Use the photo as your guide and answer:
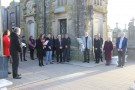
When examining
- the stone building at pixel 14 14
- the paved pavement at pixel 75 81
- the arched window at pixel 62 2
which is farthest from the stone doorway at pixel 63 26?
the stone building at pixel 14 14

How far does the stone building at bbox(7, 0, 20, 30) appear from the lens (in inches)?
754

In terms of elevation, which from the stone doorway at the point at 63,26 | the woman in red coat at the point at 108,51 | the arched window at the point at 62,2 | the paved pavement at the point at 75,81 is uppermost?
the arched window at the point at 62,2

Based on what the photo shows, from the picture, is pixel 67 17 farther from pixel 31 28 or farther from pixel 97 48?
pixel 31 28

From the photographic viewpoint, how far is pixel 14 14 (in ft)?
65.0

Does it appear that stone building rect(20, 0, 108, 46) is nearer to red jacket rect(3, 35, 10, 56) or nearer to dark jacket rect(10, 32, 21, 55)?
red jacket rect(3, 35, 10, 56)

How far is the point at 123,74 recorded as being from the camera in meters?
8.76

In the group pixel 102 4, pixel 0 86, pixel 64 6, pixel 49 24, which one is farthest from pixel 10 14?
pixel 0 86

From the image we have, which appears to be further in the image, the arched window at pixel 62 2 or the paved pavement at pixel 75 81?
the arched window at pixel 62 2

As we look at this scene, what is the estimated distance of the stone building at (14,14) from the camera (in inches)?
754

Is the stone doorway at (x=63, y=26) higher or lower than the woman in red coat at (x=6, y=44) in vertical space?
higher

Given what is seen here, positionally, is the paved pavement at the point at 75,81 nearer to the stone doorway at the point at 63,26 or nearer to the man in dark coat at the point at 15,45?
the man in dark coat at the point at 15,45

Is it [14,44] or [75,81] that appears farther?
[14,44]

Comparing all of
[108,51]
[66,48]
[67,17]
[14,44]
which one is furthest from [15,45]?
[67,17]

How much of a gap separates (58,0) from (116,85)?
8.62 m
